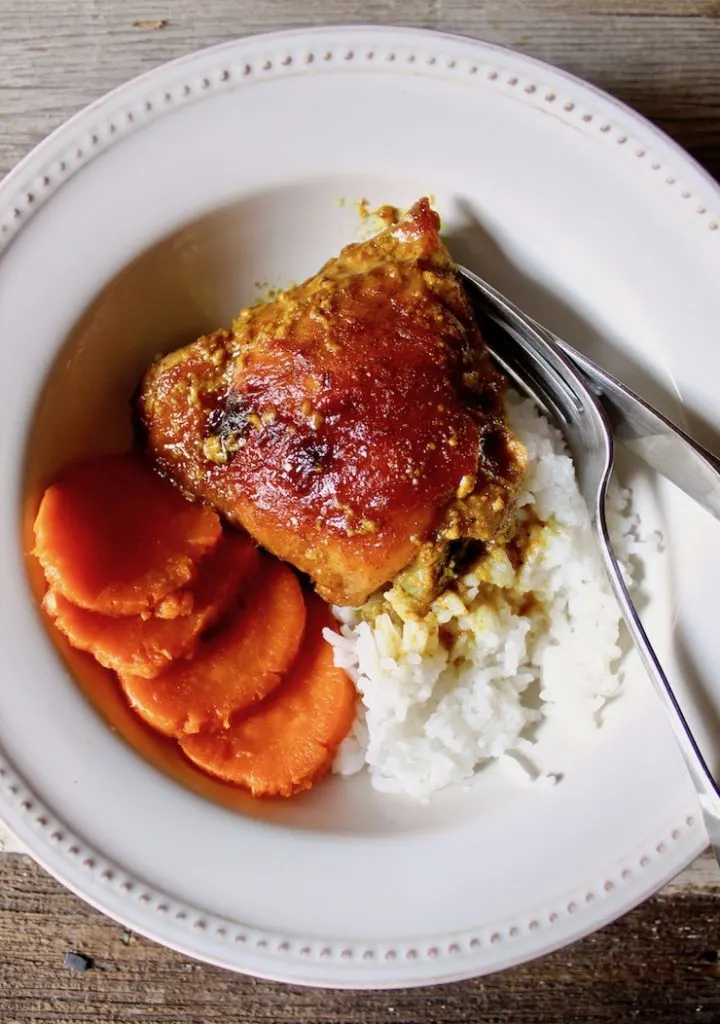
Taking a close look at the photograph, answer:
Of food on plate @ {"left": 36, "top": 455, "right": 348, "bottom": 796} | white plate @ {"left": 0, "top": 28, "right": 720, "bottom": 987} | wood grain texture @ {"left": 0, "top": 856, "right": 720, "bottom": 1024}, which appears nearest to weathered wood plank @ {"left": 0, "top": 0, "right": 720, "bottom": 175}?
white plate @ {"left": 0, "top": 28, "right": 720, "bottom": 987}

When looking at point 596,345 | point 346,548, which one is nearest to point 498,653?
point 346,548

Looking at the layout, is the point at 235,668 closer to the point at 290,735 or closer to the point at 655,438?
the point at 290,735

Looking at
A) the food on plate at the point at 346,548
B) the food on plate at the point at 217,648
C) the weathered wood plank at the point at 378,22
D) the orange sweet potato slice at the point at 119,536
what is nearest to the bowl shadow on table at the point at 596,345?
the food on plate at the point at 346,548

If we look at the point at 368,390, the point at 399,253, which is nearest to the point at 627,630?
the point at 368,390

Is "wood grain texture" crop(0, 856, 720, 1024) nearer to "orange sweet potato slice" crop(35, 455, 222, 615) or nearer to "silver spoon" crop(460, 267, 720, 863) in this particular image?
"silver spoon" crop(460, 267, 720, 863)

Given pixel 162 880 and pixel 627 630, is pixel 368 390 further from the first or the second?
pixel 162 880

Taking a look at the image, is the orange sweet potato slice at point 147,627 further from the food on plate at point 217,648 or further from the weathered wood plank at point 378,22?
the weathered wood plank at point 378,22
